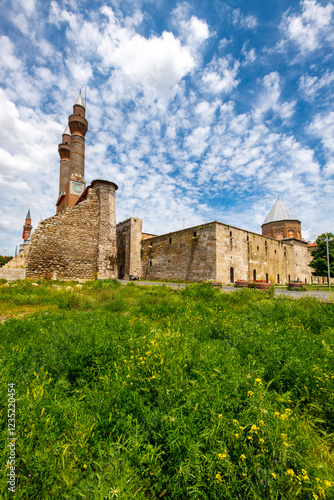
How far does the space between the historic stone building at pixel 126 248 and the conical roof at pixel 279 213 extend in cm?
1128

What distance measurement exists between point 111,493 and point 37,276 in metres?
13.2

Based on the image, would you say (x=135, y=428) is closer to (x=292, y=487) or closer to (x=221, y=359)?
(x=292, y=487)

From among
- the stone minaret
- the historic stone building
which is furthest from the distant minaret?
the stone minaret

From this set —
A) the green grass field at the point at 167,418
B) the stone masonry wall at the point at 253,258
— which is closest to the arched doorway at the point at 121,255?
the stone masonry wall at the point at 253,258

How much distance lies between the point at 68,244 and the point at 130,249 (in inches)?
391

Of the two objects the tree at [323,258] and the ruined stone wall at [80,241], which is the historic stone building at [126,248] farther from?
the tree at [323,258]

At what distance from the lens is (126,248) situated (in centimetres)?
2398

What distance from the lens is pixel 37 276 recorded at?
1227 centimetres

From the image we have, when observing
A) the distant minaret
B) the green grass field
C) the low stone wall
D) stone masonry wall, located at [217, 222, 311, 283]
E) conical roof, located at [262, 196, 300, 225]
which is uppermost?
the distant minaret

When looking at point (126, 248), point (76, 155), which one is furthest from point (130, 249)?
point (76, 155)

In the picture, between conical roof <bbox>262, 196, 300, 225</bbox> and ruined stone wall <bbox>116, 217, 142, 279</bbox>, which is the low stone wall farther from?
conical roof <bbox>262, 196, 300, 225</bbox>

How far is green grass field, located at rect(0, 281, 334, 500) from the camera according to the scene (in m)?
1.44

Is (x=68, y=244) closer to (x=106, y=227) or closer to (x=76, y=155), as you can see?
(x=106, y=227)

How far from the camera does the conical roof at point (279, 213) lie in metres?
40.4
